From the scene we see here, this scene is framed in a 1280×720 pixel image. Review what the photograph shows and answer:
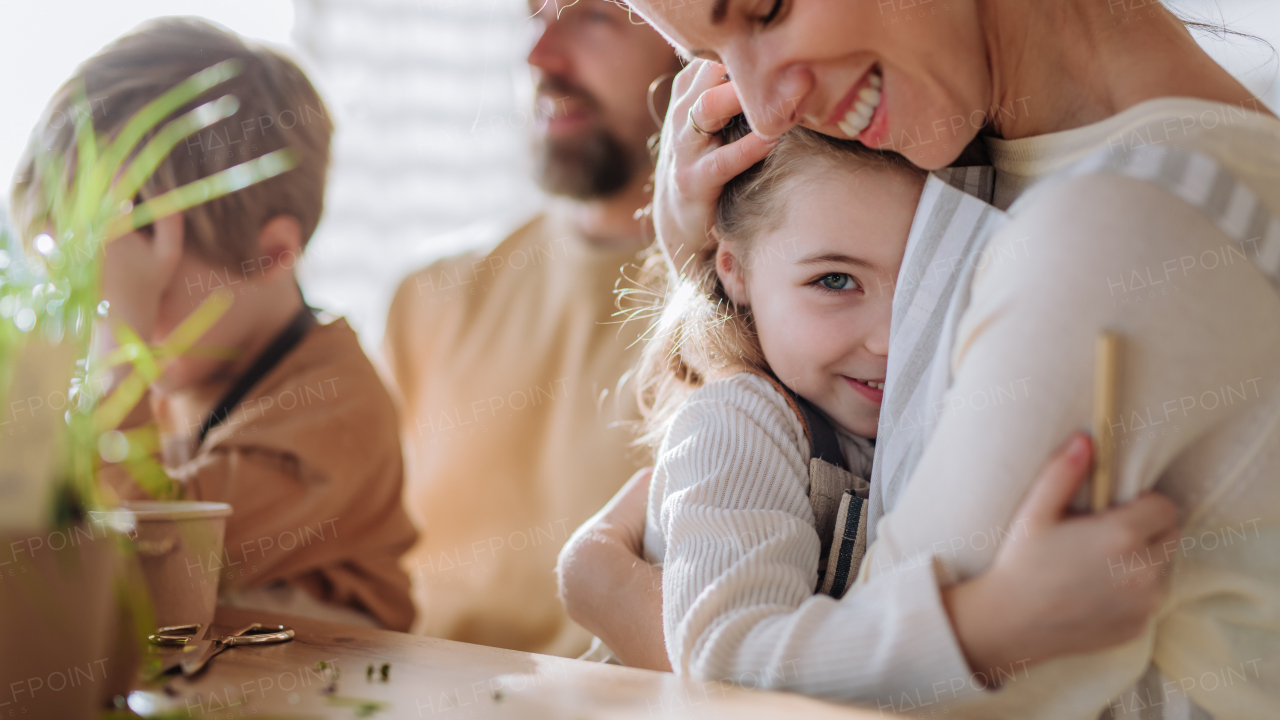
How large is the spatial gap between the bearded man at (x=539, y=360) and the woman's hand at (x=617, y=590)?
74 cm

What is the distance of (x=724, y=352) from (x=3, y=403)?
78cm

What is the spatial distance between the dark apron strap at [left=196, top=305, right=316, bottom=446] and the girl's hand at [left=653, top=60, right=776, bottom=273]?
787 millimetres

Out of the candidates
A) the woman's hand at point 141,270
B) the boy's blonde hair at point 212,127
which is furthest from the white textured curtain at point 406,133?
the woman's hand at point 141,270

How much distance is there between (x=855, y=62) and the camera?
83 centimetres

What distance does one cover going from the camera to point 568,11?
→ 2.19 metres

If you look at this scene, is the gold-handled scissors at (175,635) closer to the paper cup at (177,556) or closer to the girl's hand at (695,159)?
the paper cup at (177,556)

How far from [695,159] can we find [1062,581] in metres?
0.68

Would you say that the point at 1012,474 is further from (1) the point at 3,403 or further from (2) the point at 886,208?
(1) the point at 3,403

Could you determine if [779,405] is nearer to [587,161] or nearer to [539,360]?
[539,360]

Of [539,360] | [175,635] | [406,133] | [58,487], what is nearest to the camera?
[58,487]

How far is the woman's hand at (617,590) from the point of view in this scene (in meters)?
1.01

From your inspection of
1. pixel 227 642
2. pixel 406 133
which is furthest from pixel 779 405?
pixel 406 133

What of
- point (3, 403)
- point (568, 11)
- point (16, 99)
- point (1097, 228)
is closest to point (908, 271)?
point (1097, 228)

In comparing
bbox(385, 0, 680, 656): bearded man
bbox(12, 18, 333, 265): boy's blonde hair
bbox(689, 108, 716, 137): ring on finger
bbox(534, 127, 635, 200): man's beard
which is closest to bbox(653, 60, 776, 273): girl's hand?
bbox(689, 108, 716, 137): ring on finger
